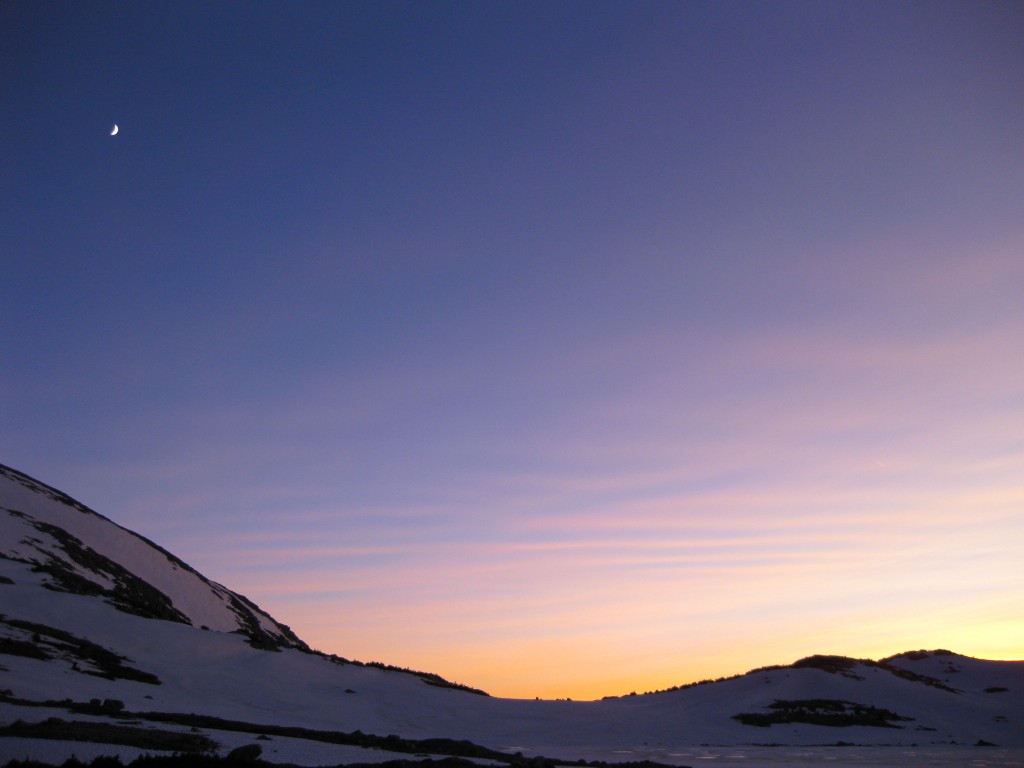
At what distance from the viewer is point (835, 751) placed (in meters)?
35.4

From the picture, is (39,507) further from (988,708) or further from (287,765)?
(988,708)

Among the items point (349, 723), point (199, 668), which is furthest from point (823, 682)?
point (199, 668)

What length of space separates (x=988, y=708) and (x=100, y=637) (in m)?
56.3

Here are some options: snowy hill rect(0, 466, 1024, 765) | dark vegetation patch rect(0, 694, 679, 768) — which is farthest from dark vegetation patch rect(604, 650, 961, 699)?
dark vegetation patch rect(0, 694, 679, 768)

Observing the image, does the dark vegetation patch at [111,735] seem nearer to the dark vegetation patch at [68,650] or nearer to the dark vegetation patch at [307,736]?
the dark vegetation patch at [307,736]

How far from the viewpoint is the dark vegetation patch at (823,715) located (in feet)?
149

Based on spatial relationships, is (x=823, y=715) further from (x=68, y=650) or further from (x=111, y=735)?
(x=68, y=650)

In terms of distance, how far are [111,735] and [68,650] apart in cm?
1699

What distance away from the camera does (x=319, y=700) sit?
40.7 m

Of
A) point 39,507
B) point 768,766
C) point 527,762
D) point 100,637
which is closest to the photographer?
point 527,762

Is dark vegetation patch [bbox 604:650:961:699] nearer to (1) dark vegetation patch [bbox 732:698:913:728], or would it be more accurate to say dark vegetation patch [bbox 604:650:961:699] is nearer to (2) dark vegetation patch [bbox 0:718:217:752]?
(1) dark vegetation patch [bbox 732:698:913:728]

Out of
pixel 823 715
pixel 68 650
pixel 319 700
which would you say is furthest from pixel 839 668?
pixel 68 650

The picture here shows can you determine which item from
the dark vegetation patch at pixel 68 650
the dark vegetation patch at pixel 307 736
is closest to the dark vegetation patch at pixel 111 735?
the dark vegetation patch at pixel 307 736

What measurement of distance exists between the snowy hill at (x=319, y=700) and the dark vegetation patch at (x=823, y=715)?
17 centimetres
